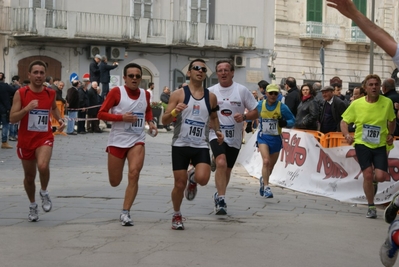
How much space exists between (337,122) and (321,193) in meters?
1.90

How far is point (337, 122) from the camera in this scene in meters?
15.8

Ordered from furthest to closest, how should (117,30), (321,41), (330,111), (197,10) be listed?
(321,41)
(197,10)
(117,30)
(330,111)

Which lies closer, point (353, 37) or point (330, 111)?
point (330, 111)

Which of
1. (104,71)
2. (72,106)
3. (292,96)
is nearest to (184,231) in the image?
(292,96)

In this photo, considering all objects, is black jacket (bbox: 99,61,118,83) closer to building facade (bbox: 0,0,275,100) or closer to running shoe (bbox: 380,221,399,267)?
building facade (bbox: 0,0,275,100)

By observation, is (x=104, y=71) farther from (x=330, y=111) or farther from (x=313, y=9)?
(x=313, y=9)

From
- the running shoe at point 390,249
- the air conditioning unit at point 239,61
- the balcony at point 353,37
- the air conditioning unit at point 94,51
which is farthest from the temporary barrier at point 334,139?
the balcony at point 353,37

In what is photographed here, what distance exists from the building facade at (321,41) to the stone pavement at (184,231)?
1162 inches

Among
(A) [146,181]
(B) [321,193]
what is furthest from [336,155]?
(A) [146,181]

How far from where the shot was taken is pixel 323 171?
48.1ft

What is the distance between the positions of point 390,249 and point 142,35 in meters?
33.7

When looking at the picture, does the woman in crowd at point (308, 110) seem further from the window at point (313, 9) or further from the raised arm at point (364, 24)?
the window at point (313, 9)

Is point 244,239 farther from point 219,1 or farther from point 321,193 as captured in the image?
point 219,1

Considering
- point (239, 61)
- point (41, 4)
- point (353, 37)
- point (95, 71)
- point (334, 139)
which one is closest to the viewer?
point (334, 139)
